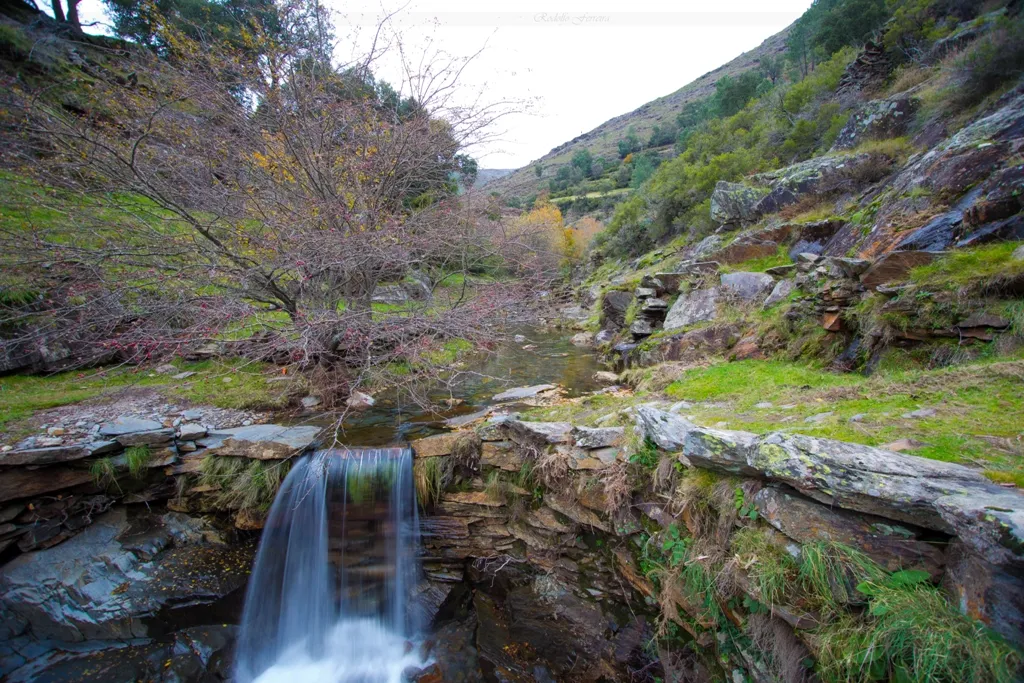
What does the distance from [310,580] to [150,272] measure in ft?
15.7

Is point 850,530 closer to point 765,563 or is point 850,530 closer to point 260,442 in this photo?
point 765,563

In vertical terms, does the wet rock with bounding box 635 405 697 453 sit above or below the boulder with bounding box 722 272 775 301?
below

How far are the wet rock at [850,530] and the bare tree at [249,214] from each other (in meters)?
4.52

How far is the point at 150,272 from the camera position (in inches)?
220

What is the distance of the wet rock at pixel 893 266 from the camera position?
4434 mm

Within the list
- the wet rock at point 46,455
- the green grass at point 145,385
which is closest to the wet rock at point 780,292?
the green grass at point 145,385

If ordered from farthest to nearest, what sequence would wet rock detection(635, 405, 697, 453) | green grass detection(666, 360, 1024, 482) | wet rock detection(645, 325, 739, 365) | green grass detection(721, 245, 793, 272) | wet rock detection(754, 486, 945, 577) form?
green grass detection(721, 245, 793, 272) < wet rock detection(645, 325, 739, 365) < wet rock detection(635, 405, 697, 453) < green grass detection(666, 360, 1024, 482) < wet rock detection(754, 486, 945, 577)

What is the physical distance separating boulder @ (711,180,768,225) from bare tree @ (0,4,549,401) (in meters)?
8.03

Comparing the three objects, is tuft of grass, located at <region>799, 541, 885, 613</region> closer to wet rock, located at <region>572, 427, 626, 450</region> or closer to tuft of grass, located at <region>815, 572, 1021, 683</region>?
tuft of grass, located at <region>815, 572, 1021, 683</region>

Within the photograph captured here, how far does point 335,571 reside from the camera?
434 centimetres

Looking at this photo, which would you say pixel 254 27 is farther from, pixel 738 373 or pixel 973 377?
pixel 973 377

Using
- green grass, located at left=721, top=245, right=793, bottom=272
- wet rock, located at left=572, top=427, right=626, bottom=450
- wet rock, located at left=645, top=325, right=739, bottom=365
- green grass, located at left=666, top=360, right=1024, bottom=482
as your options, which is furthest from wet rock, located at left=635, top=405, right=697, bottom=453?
green grass, located at left=721, top=245, right=793, bottom=272

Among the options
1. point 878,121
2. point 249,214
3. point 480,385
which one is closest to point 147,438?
point 249,214

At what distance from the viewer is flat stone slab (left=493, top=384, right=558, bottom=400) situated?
6996 millimetres
